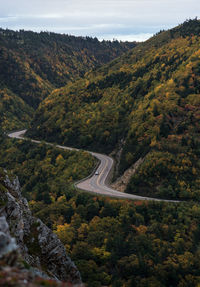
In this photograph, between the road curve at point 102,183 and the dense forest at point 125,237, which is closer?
the dense forest at point 125,237

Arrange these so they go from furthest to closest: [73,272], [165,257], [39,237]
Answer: [165,257] < [73,272] < [39,237]

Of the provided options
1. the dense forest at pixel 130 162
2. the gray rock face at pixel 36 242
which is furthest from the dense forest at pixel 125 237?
the gray rock face at pixel 36 242

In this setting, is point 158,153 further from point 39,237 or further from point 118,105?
point 39,237

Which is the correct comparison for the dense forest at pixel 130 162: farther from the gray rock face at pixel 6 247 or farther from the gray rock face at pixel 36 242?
the gray rock face at pixel 6 247

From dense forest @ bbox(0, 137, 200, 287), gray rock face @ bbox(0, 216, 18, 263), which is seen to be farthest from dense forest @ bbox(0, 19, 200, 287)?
gray rock face @ bbox(0, 216, 18, 263)

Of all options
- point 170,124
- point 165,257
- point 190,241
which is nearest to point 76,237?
point 165,257

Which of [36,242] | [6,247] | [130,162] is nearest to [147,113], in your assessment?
[130,162]

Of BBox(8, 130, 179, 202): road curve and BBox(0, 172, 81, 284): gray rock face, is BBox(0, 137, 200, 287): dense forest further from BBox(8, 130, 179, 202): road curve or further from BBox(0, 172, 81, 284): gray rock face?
BBox(0, 172, 81, 284): gray rock face
